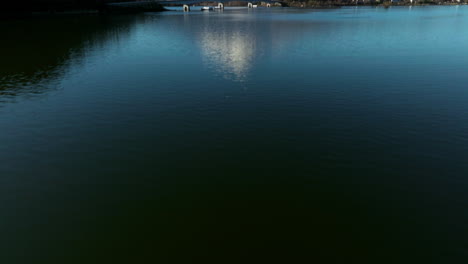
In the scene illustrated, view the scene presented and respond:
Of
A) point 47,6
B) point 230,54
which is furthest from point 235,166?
point 47,6

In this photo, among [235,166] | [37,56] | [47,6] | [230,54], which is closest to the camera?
[235,166]

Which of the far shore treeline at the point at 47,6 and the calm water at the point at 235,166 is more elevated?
Answer: the far shore treeline at the point at 47,6

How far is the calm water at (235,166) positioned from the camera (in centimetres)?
1491

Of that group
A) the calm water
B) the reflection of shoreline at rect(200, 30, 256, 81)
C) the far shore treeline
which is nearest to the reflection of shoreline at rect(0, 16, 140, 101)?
the calm water

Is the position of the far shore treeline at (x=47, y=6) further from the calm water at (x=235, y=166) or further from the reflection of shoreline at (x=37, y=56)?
the calm water at (x=235, y=166)

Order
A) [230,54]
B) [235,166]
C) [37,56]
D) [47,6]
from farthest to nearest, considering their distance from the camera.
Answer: [47,6], [230,54], [37,56], [235,166]

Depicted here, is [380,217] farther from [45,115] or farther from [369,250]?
[45,115]

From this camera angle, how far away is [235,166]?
21.2 metres

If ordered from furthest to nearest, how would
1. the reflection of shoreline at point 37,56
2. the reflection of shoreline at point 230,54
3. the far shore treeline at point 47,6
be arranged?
the far shore treeline at point 47,6, the reflection of shoreline at point 230,54, the reflection of shoreline at point 37,56

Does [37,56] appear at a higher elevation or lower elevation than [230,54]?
lower

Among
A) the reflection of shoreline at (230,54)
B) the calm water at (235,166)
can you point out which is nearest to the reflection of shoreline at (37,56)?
the calm water at (235,166)

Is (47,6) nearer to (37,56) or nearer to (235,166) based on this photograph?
(37,56)

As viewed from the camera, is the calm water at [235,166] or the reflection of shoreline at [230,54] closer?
the calm water at [235,166]

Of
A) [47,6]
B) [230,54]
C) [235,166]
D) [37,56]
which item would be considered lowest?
[235,166]
